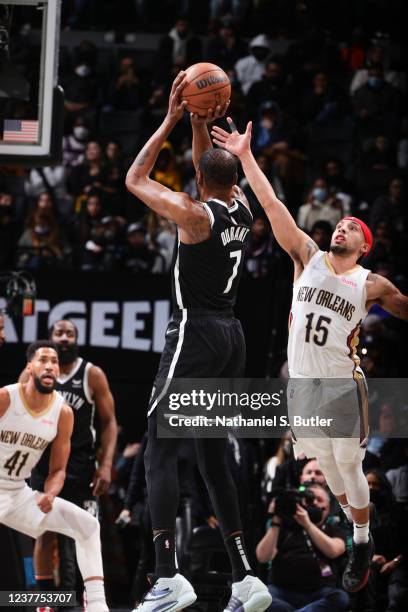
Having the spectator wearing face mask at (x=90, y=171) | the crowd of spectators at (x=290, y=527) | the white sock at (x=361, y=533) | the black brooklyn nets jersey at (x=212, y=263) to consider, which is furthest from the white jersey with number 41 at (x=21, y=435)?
the spectator wearing face mask at (x=90, y=171)

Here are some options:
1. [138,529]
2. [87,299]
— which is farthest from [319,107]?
[138,529]

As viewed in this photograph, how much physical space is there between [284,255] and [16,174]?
15.0 feet

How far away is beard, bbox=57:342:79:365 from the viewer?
934cm

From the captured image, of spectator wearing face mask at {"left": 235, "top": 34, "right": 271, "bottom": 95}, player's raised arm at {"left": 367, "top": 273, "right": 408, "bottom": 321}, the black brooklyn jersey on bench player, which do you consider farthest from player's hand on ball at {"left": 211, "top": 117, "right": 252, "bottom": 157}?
spectator wearing face mask at {"left": 235, "top": 34, "right": 271, "bottom": 95}

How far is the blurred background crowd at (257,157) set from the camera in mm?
9969

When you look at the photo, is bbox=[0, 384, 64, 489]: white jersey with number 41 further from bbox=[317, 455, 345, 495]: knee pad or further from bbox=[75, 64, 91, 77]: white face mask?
bbox=[75, 64, 91, 77]: white face mask

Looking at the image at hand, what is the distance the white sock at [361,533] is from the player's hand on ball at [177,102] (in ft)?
9.57

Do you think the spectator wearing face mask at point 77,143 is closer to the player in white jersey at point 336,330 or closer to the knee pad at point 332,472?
the player in white jersey at point 336,330

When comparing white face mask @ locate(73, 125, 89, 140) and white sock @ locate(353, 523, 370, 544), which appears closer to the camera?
white sock @ locate(353, 523, 370, 544)

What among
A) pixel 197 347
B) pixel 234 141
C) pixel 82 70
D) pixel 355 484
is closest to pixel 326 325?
pixel 355 484

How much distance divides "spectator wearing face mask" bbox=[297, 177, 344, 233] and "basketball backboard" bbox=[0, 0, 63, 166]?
471cm

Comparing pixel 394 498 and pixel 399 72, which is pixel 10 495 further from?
pixel 399 72

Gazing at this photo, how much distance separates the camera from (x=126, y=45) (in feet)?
54.7

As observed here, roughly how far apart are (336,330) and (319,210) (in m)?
5.47
